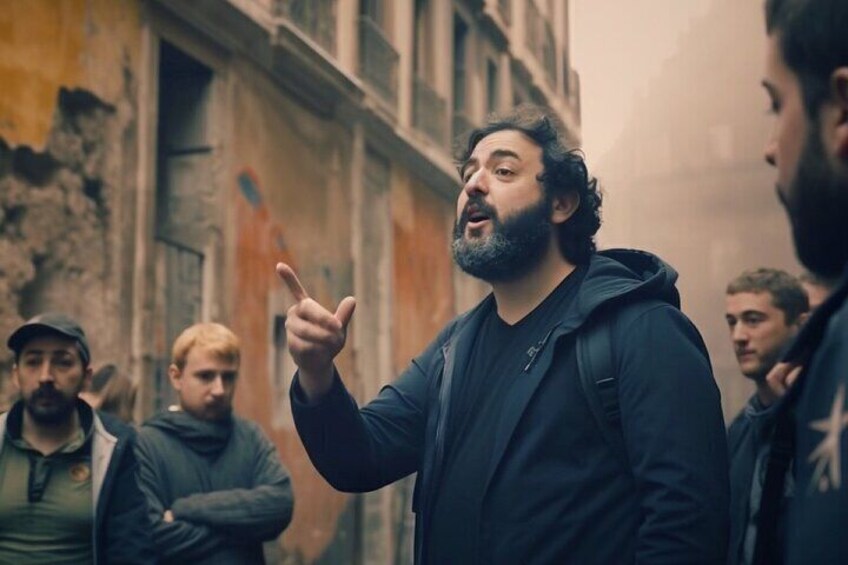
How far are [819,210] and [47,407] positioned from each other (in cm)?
334

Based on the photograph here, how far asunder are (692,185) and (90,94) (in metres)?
38.4

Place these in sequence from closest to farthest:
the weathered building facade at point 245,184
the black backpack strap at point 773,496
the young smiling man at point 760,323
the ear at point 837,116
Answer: the ear at point 837,116
the black backpack strap at point 773,496
the young smiling man at point 760,323
the weathered building facade at point 245,184

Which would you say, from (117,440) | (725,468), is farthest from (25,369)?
(725,468)

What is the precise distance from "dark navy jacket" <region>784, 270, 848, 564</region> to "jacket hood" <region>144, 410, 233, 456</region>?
3.60 metres

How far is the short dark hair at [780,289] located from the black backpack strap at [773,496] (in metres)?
3.04

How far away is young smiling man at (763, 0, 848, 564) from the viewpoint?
122cm

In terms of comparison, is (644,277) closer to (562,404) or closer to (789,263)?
(562,404)

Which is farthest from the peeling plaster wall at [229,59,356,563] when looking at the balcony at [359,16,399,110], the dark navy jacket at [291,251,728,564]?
the dark navy jacket at [291,251,728,564]

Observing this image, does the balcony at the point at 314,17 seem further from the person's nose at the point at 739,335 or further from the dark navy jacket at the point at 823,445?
the dark navy jacket at the point at 823,445

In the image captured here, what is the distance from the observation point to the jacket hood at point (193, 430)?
465cm

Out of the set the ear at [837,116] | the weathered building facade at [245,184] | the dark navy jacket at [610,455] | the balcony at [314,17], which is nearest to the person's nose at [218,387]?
the weathered building facade at [245,184]

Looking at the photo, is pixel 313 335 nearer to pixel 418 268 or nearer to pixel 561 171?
Result: pixel 561 171

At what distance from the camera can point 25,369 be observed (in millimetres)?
4180

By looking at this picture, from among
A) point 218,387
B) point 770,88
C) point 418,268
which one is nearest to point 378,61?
point 418,268
